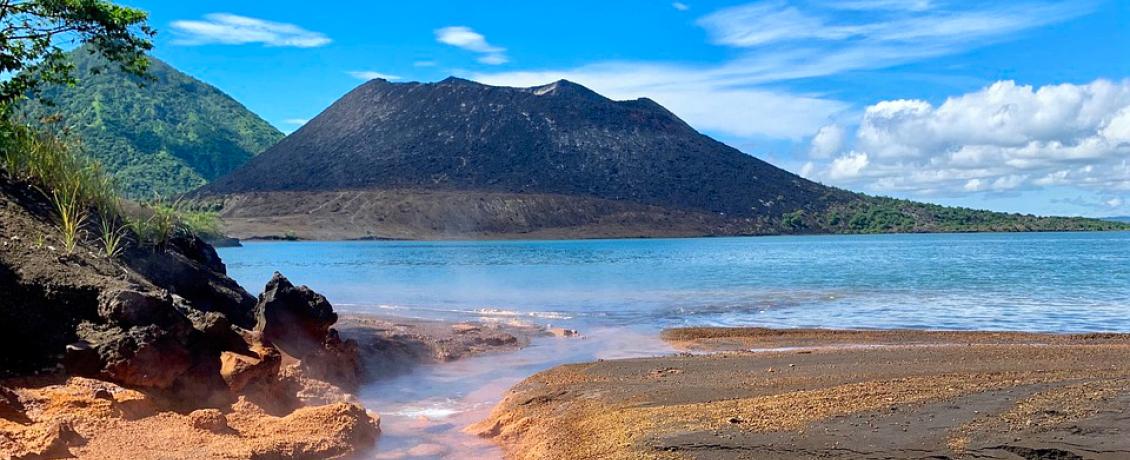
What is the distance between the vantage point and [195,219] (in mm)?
18766

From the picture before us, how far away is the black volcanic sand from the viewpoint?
22.4ft

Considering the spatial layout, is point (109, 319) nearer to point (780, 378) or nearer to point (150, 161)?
point (780, 378)

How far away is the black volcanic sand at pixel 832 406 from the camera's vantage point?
6.83 meters

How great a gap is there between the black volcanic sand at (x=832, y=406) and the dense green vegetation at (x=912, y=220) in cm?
14344

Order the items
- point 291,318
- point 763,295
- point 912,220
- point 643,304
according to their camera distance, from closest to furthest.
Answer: point 291,318 → point 643,304 → point 763,295 → point 912,220

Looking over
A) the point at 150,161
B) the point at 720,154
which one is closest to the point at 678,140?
the point at 720,154

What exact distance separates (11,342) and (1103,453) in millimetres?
9205

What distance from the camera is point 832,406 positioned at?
8.24 m

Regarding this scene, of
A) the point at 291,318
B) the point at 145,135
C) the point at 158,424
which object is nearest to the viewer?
the point at 158,424

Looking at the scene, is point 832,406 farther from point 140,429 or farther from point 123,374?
point 123,374

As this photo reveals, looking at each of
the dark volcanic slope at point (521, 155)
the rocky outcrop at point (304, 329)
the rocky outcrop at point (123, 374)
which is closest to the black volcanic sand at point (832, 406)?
the rocky outcrop at point (123, 374)

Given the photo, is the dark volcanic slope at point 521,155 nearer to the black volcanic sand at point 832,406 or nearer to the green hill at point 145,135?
the green hill at point 145,135

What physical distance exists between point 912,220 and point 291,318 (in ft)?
589

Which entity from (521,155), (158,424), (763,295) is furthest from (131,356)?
(521,155)
